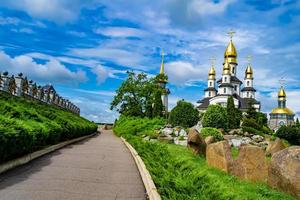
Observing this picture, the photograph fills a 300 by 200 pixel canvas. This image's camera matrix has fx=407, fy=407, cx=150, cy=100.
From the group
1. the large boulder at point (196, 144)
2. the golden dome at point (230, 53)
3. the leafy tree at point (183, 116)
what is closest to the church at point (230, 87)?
the golden dome at point (230, 53)

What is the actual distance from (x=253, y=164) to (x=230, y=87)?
91.5m

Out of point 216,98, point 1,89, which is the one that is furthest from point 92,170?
point 216,98

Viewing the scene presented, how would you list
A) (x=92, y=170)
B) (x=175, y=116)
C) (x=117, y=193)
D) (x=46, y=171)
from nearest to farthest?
1. (x=117, y=193)
2. (x=46, y=171)
3. (x=92, y=170)
4. (x=175, y=116)

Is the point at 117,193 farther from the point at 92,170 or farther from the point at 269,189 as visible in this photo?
the point at 269,189

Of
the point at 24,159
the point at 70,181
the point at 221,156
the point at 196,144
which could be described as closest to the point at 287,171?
the point at 221,156

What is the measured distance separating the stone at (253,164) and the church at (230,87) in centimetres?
8607

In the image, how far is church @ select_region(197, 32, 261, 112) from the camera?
328 ft

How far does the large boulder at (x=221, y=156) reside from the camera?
11.5 metres

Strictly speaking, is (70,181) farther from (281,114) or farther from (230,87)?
(281,114)

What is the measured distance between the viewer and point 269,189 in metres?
9.16

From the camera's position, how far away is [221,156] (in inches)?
463

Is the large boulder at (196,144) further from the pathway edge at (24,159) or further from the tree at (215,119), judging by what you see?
the tree at (215,119)

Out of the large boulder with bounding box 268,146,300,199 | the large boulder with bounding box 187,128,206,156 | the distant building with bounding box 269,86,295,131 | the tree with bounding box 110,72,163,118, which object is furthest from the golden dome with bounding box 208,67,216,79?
the large boulder with bounding box 268,146,300,199

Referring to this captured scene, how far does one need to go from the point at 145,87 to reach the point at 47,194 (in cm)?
5262
